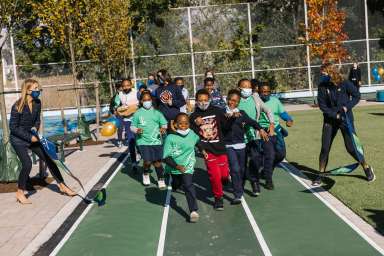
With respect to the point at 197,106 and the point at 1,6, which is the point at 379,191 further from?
the point at 1,6

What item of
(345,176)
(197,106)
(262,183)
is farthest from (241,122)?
(345,176)

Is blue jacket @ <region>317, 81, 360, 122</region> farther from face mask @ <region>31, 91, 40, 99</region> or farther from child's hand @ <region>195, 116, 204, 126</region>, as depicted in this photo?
face mask @ <region>31, 91, 40, 99</region>

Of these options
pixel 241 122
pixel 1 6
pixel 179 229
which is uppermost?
pixel 1 6

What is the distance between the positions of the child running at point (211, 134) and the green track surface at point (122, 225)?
1.11 m

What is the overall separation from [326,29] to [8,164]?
20.7 m

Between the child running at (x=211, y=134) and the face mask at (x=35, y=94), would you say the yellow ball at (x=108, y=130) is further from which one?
the child running at (x=211, y=134)

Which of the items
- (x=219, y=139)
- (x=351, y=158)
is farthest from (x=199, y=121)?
(x=351, y=158)

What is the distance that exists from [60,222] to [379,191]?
5.12 metres

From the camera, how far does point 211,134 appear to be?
8875mm

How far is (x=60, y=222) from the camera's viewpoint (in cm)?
870

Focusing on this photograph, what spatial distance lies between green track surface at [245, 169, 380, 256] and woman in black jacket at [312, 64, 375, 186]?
1061 mm

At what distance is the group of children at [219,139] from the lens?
851 centimetres

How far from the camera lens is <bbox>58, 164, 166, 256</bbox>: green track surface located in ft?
24.2

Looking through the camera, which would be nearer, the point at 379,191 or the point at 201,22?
the point at 379,191
